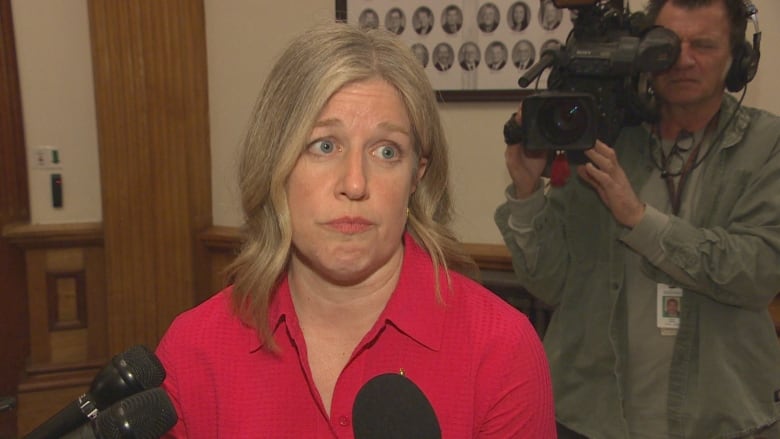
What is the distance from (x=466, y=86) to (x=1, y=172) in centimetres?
187

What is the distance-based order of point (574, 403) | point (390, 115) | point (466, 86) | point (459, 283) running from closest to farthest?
point (390, 115) < point (459, 283) < point (574, 403) < point (466, 86)

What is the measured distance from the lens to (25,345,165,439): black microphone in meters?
0.70

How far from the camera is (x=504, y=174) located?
2.62 metres

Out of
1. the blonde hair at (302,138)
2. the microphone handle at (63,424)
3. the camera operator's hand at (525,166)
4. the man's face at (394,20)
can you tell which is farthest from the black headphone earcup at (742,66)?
the microphone handle at (63,424)

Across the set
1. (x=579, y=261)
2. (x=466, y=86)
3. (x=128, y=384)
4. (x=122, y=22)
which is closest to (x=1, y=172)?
(x=122, y=22)

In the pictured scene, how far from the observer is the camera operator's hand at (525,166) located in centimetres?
171

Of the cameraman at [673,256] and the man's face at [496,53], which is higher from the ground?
the man's face at [496,53]

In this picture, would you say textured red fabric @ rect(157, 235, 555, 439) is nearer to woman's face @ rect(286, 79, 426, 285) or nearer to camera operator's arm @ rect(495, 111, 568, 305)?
woman's face @ rect(286, 79, 426, 285)

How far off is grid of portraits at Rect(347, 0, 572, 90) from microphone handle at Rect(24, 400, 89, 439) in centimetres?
195

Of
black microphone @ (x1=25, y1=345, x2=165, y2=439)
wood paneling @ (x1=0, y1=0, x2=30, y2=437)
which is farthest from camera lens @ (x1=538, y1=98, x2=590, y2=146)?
wood paneling @ (x1=0, y1=0, x2=30, y2=437)

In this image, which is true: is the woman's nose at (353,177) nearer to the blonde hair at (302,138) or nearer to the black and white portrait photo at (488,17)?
the blonde hair at (302,138)

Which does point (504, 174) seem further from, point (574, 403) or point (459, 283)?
point (459, 283)

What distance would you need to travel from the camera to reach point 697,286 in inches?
61.0

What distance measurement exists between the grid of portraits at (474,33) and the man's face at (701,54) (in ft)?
2.77
